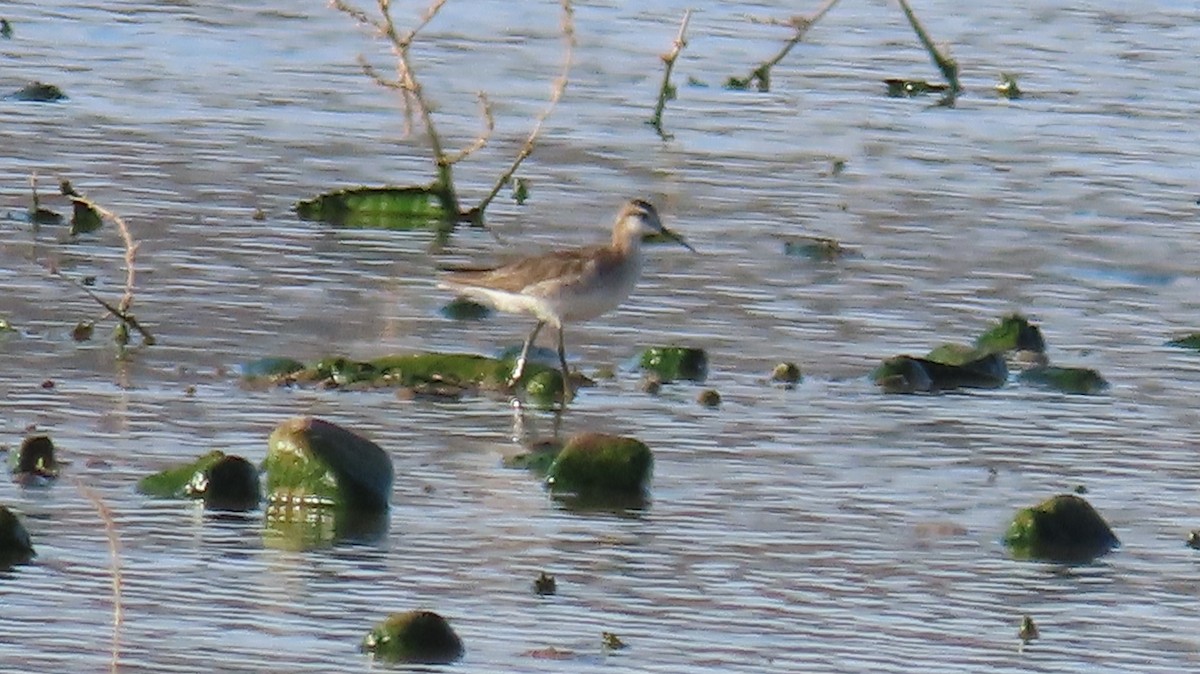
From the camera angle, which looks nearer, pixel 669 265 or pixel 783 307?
pixel 783 307

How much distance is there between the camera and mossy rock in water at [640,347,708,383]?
13242 millimetres

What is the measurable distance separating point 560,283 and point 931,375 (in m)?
1.75

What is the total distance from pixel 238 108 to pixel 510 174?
4.12m

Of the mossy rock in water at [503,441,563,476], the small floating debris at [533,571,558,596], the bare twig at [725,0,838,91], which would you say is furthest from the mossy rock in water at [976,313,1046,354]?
the bare twig at [725,0,838,91]

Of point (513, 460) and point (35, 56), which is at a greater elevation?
point (513, 460)

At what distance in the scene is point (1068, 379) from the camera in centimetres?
1333

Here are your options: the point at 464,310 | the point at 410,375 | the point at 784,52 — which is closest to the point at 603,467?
the point at 410,375

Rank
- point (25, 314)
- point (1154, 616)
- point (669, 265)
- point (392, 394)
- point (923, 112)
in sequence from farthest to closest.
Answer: point (923, 112), point (669, 265), point (25, 314), point (392, 394), point (1154, 616)

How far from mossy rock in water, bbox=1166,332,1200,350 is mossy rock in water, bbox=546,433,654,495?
14.3 feet

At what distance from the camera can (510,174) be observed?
55.6 ft

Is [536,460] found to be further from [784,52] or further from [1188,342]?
[784,52]

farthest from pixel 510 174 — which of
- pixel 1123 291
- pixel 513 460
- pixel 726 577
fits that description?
pixel 726 577

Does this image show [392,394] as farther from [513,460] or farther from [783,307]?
[783,307]

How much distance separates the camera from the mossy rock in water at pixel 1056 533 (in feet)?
34.0
